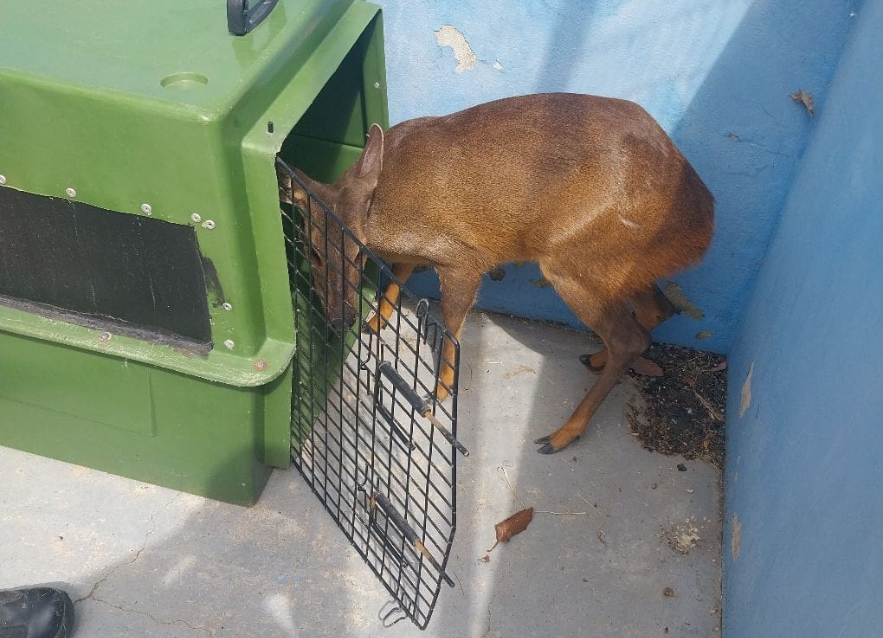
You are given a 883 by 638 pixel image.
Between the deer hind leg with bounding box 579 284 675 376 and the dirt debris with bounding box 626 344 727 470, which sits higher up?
the deer hind leg with bounding box 579 284 675 376

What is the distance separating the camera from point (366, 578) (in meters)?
2.65

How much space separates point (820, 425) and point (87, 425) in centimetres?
220

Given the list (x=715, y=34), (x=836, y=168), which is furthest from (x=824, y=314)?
(x=715, y=34)

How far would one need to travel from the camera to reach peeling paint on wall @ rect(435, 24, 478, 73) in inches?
116

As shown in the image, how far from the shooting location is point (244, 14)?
2254 mm

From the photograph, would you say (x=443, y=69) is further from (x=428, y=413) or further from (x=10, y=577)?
(x=10, y=577)

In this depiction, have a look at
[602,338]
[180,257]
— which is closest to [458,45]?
[602,338]

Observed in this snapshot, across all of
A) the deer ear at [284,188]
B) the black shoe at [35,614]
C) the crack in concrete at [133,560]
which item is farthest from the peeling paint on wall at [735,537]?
the black shoe at [35,614]

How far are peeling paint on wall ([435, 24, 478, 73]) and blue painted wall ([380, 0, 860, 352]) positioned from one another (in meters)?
0.01

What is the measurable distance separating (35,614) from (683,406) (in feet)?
7.77

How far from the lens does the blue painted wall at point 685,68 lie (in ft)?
8.82

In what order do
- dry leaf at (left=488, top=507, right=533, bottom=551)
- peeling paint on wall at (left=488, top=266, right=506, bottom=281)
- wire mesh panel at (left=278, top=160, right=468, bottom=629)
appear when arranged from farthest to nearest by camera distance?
peeling paint on wall at (left=488, top=266, right=506, bottom=281), dry leaf at (left=488, top=507, right=533, bottom=551), wire mesh panel at (left=278, top=160, right=468, bottom=629)

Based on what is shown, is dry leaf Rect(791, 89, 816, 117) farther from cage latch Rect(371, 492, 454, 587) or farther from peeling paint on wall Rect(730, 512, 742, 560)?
cage latch Rect(371, 492, 454, 587)

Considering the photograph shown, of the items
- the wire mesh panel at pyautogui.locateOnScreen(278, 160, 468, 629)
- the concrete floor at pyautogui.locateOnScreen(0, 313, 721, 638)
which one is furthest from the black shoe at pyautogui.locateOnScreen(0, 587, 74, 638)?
the wire mesh panel at pyautogui.locateOnScreen(278, 160, 468, 629)
